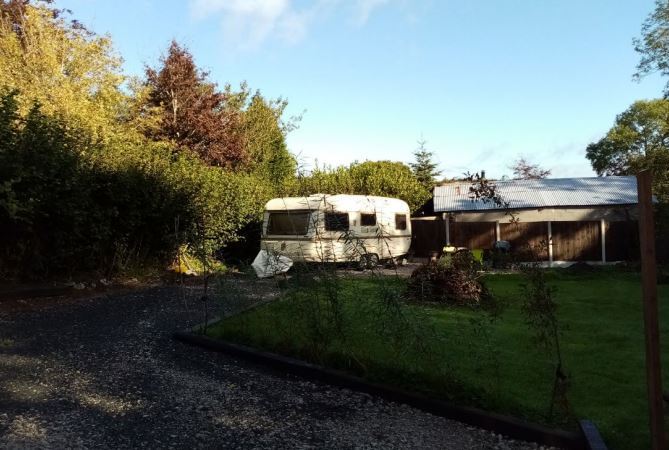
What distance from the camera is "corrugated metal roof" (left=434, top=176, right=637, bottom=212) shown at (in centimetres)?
1853

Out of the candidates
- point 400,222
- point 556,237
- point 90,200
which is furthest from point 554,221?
point 90,200

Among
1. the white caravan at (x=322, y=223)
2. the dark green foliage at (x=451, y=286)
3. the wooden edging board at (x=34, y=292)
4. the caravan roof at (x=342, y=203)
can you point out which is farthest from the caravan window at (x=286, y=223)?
the wooden edging board at (x=34, y=292)

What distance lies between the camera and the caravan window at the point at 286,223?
14422 millimetres

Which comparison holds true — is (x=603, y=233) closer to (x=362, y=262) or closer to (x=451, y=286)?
(x=451, y=286)

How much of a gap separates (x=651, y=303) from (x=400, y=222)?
15.9 metres

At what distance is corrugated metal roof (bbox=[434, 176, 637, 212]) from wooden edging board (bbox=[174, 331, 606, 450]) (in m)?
13.2

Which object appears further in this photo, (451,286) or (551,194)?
(551,194)

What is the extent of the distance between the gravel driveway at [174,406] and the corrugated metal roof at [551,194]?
13.7 m

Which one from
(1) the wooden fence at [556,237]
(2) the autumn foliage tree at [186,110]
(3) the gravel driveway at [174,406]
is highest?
(2) the autumn foliage tree at [186,110]

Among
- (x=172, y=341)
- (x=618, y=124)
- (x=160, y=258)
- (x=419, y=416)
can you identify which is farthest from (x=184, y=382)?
(x=618, y=124)

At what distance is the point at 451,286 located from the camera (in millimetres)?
8922

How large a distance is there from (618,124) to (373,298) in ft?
165

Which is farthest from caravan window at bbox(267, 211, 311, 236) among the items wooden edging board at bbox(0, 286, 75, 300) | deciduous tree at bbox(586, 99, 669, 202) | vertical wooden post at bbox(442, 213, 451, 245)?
deciduous tree at bbox(586, 99, 669, 202)

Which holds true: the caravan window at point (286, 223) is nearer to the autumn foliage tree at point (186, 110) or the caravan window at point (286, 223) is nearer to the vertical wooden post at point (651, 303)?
the autumn foliage tree at point (186, 110)
